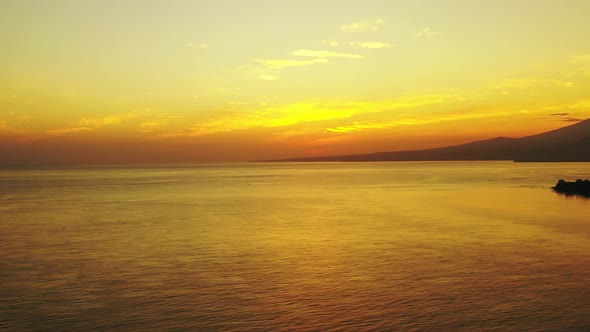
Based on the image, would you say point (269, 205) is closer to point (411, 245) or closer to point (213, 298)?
point (411, 245)

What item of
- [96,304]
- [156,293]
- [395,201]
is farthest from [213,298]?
[395,201]

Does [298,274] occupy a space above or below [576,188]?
below

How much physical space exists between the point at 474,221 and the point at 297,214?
1677 centimetres

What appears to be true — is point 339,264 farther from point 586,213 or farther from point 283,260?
point 586,213

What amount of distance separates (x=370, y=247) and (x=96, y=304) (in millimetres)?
16585

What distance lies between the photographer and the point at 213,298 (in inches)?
758

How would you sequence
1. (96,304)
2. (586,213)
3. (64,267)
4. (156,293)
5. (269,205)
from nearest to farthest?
1. (96,304)
2. (156,293)
3. (64,267)
4. (586,213)
5. (269,205)

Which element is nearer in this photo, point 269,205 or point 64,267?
point 64,267

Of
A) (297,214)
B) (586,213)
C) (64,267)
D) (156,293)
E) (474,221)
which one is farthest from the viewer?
(297,214)

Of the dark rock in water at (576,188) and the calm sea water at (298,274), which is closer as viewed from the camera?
the calm sea water at (298,274)

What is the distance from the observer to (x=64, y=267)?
2514cm

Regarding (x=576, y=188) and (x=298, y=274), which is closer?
(x=298, y=274)

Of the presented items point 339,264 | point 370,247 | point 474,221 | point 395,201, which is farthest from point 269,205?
point 339,264

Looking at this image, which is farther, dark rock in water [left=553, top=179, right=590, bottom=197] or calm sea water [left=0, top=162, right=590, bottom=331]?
dark rock in water [left=553, top=179, right=590, bottom=197]
